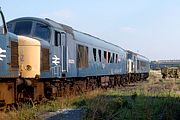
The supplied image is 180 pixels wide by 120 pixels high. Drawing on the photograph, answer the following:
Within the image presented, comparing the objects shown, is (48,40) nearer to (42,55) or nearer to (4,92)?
(42,55)

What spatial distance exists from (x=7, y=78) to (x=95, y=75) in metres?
13.4

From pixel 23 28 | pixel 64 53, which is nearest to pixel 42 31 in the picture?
pixel 23 28

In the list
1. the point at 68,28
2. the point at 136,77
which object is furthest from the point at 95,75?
the point at 136,77

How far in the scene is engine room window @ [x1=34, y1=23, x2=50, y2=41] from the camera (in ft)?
57.1

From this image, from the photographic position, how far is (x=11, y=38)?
45.9 feet

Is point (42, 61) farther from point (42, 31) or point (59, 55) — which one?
point (59, 55)

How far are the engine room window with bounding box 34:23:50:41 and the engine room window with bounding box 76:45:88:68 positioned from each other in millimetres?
4638

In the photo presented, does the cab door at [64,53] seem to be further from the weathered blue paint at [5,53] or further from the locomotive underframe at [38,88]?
the weathered blue paint at [5,53]

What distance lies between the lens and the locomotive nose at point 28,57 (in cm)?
1539

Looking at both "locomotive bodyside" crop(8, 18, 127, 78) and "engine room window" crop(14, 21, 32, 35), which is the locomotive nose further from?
"engine room window" crop(14, 21, 32, 35)

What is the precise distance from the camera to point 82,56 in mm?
23172

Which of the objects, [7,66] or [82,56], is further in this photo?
[82,56]

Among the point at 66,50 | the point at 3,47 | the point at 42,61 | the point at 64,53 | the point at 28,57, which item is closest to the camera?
the point at 3,47

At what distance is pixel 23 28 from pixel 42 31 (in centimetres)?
80
